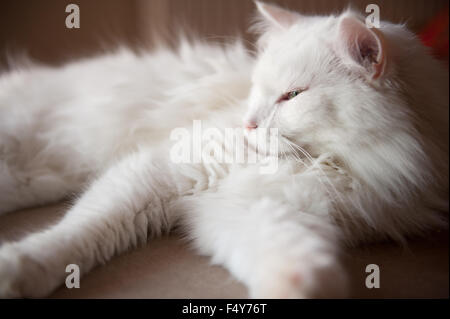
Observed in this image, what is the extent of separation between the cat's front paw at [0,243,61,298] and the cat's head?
2.02ft

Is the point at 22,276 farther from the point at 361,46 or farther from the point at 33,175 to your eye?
the point at 361,46

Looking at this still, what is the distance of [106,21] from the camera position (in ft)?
9.48

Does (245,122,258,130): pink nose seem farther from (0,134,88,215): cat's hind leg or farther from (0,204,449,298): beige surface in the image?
(0,134,88,215): cat's hind leg

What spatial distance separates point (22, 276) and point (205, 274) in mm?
390

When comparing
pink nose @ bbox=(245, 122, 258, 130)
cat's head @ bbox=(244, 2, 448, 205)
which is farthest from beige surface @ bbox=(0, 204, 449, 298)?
pink nose @ bbox=(245, 122, 258, 130)

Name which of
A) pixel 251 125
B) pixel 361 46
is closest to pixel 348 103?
pixel 361 46

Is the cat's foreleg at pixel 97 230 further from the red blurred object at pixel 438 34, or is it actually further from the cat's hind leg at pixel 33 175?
the red blurred object at pixel 438 34

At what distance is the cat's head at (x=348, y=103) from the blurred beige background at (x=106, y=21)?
1315mm

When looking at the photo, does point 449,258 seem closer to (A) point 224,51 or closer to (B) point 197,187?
(B) point 197,187

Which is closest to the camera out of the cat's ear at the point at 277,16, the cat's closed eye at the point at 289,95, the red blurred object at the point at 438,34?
the cat's closed eye at the point at 289,95

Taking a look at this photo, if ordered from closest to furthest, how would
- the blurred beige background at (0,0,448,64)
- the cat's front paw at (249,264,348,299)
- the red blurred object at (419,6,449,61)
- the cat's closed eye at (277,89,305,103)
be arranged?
1. the cat's front paw at (249,264,348,299)
2. the cat's closed eye at (277,89,305,103)
3. the red blurred object at (419,6,449,61)
4. the blurred beige background at (0,0,448,64)

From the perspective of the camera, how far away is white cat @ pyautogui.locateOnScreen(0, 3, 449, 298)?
79 centimetres

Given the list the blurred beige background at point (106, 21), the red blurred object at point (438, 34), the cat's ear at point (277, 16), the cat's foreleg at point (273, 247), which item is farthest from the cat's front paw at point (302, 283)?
the blurred beige background at point (106, 21)

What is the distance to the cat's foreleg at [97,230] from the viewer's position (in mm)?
769
